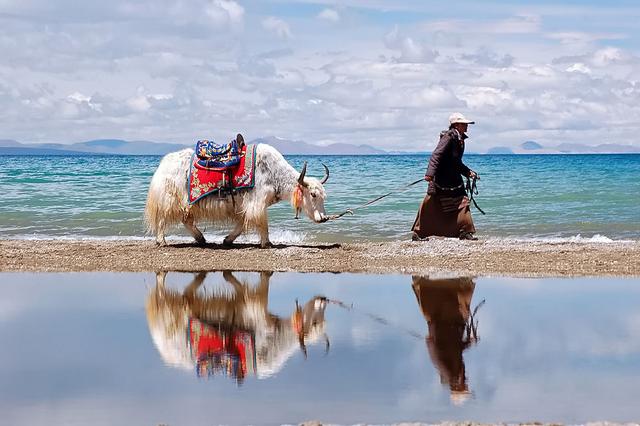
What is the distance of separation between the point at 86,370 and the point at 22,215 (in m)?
11.7

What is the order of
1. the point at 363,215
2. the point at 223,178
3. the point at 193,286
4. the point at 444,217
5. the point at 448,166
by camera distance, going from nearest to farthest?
1. the point at 193,286
2. the point at 223,178
3. the point at 448,166
4. the point at 444,217
5. the point at 363,215

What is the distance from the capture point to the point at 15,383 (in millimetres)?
4445

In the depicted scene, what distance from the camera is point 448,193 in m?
9.95

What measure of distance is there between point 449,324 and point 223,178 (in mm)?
4412

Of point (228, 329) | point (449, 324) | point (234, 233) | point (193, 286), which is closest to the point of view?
point (228, 329)

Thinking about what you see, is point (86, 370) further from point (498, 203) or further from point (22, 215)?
point (498, 203)

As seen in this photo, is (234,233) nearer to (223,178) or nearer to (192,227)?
(192,227)

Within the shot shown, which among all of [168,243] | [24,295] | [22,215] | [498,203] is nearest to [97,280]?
[24,295]

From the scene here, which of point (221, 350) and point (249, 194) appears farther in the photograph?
point (249, 194)

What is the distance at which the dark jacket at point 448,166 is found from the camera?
32.0 ft

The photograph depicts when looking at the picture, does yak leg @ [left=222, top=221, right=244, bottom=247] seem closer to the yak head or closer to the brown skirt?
the yak head

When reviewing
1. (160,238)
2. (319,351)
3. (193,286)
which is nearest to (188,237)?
(160,238)

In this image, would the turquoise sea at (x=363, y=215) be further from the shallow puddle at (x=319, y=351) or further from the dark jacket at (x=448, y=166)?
the shallow puddle at (x=319, y=351)

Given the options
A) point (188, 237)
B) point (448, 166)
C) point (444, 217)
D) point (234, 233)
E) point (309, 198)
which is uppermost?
point (448, 166)
